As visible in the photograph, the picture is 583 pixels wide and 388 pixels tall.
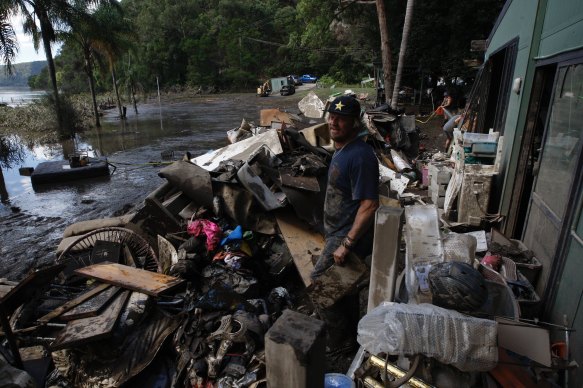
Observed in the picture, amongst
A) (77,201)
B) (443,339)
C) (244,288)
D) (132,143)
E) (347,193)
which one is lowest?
(77,201)

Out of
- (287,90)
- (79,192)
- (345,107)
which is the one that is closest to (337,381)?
(345,107)

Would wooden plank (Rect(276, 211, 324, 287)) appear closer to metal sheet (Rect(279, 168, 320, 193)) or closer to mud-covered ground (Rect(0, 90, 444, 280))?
metal sheet (Rect(279, 168, 320, 193))

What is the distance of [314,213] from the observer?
458cm

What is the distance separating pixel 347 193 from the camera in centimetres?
285

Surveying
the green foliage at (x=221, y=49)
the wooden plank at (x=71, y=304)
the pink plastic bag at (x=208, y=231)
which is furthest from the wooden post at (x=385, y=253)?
the green foliage at (x=221, y=49)

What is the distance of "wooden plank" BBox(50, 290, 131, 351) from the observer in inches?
107

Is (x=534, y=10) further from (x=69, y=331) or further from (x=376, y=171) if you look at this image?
(x=69, y=331)

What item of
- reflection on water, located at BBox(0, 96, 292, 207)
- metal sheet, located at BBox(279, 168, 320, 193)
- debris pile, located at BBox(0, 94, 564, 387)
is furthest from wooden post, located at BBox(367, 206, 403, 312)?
reflection on water, located at BBox(0, 96, 292, 207)

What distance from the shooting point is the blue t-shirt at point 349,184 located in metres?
2.68

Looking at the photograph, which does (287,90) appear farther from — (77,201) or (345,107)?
(345,107)

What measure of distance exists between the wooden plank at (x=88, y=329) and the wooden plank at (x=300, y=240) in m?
1.90

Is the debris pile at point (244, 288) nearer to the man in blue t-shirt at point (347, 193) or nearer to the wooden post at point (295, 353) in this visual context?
the wooden post at point (295, 353)

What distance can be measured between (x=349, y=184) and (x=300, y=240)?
5.94 ft

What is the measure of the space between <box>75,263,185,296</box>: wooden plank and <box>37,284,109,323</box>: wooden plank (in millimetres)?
140
